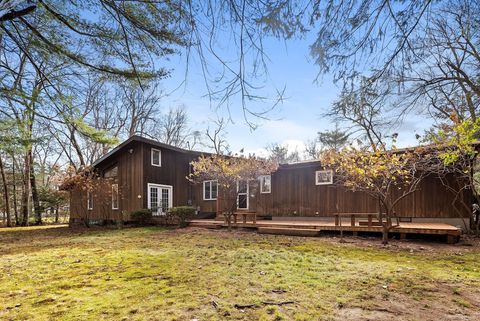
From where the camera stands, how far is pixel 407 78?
280 centimetres

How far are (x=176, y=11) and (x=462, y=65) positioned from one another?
8471mm

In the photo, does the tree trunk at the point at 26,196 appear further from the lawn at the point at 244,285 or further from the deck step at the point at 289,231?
the deck step at the point at 289,231

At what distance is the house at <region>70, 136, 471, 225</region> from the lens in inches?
430

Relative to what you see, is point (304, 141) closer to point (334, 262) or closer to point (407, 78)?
point (334, 262)

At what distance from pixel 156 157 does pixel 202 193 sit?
338 centimetres

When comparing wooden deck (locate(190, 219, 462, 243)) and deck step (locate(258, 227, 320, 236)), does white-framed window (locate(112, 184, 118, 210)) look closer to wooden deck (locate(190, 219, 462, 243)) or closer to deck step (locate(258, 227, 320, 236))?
wooden deck (locate(190, 219, 462, 243))

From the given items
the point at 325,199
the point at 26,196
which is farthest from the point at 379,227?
the point at 26,196

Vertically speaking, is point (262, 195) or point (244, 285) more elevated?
point (262, 195)

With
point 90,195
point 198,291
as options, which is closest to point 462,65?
point 198,291

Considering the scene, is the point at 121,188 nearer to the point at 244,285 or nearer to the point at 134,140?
the point at 134,140

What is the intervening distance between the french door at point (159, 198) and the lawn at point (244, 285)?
8179 millimetres

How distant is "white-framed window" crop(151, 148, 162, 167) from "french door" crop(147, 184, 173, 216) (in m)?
1.19

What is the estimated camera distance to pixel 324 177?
13.0 meters

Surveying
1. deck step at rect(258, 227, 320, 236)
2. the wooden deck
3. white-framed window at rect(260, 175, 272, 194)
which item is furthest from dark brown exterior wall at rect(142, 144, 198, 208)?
deck step at rect(258, 227, 320, 236)
